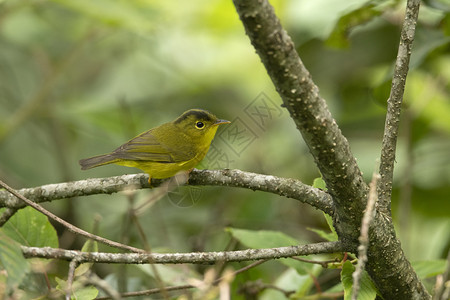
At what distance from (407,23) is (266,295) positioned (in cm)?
162

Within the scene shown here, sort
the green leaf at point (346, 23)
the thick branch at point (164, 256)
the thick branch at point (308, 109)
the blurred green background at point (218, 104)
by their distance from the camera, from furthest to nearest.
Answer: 1. the blurred green background at point (218, 104)
2. the green leaf at point (346, 23)
3. the thick branch at point (164, 256)
4. the thick branch at point (308, 109)

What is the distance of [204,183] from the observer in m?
2.60

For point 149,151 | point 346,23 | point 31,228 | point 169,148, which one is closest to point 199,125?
point 169,148

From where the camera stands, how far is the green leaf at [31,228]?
2465 mm

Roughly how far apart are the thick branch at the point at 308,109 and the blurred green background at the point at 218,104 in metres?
1.18

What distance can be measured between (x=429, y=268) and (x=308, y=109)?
4.55ft

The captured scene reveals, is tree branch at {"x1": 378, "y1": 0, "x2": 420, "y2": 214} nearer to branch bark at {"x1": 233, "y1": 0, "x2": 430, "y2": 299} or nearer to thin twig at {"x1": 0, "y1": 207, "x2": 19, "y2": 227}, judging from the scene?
branch bark at {"x1": 233, "y1": 0, "x2": 430, "y2": 299}

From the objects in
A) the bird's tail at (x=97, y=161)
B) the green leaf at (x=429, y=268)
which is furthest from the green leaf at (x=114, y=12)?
the green leaf at (x=429, y=268)

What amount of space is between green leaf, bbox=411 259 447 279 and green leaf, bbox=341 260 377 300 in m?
0.58

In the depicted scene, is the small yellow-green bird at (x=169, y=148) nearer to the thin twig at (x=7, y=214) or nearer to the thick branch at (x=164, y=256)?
the thin twig at (x=7, y=214)

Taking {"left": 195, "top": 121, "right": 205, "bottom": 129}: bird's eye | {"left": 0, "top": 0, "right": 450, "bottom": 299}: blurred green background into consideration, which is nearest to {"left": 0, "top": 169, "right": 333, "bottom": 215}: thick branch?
{"left": 0, "top": 0, "right": 450, "bottom": 299}: blurred green background

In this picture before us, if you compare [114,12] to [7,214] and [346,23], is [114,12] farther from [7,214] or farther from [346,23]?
[7,214]

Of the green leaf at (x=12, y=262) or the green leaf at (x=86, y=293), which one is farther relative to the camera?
the green leaf at (x=86, y=293)

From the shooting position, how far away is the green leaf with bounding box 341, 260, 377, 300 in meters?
2.03
